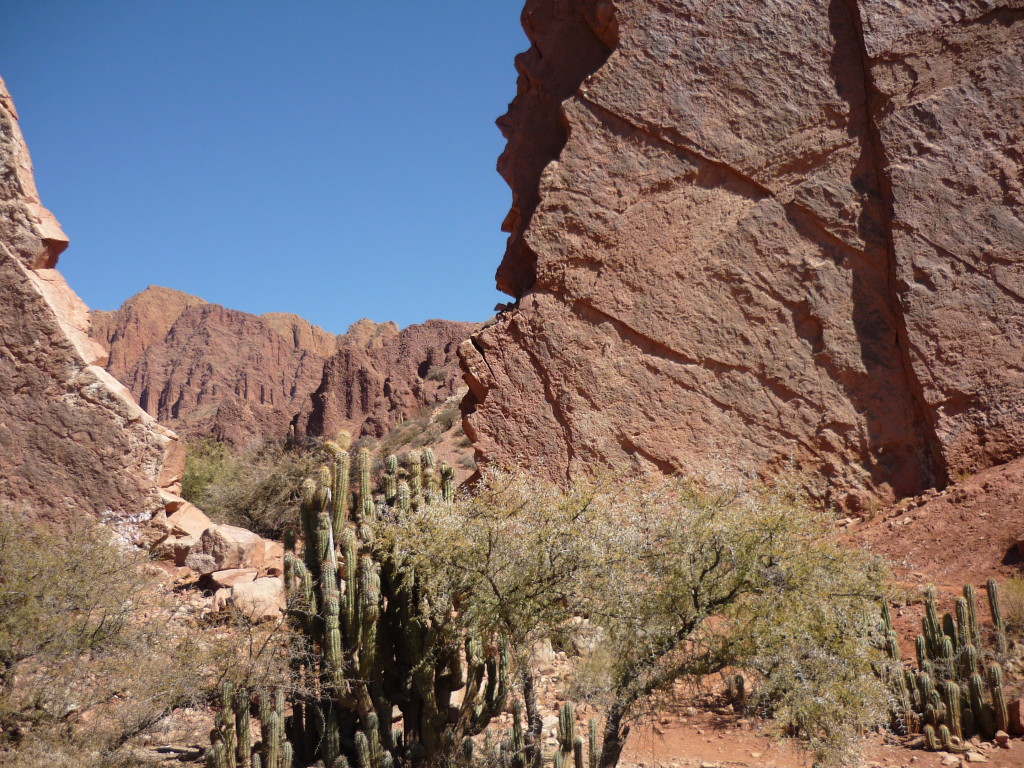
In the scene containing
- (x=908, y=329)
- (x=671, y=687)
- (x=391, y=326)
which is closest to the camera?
(x=671, y=687)

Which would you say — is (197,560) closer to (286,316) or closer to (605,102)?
(605,102)

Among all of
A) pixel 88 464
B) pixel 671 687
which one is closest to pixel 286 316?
pixel 88 464

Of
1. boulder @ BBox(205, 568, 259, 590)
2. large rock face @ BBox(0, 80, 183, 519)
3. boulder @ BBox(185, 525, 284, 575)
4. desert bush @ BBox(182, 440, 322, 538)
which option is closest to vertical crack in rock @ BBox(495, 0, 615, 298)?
boulder @ BBox(185, 525, 284, 575)

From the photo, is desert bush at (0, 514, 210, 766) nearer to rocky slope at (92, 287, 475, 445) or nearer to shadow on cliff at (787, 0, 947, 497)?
shadow on cliff at (787, 0, 947, 497)

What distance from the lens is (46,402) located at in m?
14.9

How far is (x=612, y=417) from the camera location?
563 inches

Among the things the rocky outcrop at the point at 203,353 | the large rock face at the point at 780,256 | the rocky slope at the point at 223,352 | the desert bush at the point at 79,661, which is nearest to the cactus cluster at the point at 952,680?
the large rock face at the point at 780,256

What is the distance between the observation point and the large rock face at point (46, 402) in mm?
14758

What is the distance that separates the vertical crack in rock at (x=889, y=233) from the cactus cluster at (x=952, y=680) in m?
3.93

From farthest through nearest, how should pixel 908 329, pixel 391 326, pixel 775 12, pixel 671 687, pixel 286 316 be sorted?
pixel 286 316
pixel 391 326
pixel 775 12
pixel 908 329
pixel 671 687

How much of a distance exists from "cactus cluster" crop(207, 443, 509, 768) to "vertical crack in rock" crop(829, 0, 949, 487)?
8376 millimetres

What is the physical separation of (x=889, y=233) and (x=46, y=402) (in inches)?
553

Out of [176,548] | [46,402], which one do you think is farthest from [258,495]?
[46,402]

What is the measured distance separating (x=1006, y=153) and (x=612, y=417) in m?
7.52
